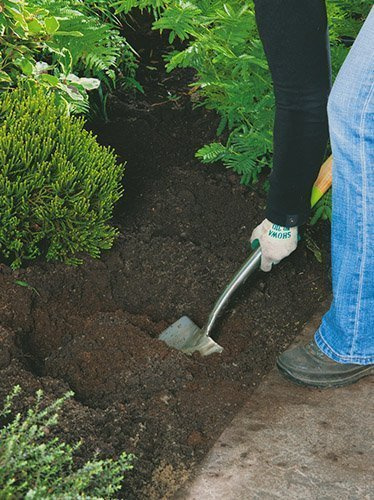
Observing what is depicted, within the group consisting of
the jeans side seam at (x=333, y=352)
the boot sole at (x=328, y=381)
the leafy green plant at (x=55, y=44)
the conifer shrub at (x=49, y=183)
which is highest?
the leafy green plant at (x=55, y=44)

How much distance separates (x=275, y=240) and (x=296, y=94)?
52 centimetres

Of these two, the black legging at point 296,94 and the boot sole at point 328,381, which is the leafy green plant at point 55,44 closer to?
the black legging at point 296,94

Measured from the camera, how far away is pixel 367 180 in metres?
2.34

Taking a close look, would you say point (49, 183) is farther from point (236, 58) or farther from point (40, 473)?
point (40, 473)

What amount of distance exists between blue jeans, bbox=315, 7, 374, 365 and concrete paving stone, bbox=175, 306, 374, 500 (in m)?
0.17

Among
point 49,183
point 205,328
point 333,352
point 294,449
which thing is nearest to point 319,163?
point 333,352

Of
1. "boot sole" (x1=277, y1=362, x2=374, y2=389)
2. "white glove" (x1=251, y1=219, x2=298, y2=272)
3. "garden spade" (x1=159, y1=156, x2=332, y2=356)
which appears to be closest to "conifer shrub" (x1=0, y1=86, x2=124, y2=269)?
"garden spade" (x1=159, y1=156, x2=332, y2=356)

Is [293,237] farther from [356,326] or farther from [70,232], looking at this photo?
[70,232]

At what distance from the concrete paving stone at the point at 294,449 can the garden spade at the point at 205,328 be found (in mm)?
241

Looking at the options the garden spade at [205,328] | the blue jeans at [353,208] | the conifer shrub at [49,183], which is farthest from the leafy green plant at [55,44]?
the blue jeans at [353,208]

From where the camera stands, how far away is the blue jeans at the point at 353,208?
2.20m

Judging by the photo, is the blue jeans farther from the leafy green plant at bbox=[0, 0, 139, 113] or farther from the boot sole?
the leafy green plant at bbox=[0, 0, 139, 113]

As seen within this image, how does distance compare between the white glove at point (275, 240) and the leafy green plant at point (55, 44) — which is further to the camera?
the leafy green plant at point (55, 44)

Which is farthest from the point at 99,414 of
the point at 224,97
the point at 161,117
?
the point at 161,117
